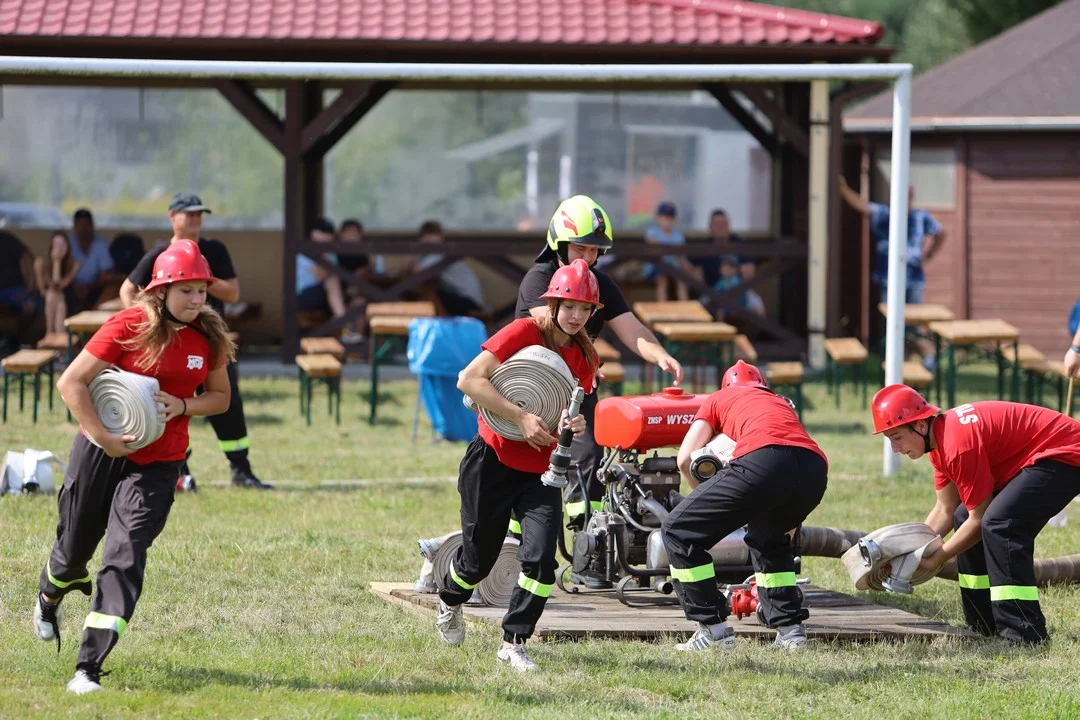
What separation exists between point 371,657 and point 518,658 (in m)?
0.63

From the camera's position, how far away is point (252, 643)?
21.5ft

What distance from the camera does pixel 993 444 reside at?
22.4 ft

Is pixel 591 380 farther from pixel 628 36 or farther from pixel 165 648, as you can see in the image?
pixel 628 36

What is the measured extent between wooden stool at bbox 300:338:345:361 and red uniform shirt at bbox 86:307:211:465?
27.1 ft

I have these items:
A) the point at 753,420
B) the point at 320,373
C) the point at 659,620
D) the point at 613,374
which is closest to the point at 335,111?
the point at 320,373

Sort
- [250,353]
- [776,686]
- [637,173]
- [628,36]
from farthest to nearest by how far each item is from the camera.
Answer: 1. [637,173]
2. [250,353]
3. [628,36]
4. [776,686]

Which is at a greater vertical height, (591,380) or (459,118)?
(459,118)

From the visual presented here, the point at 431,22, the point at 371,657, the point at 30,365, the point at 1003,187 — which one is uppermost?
the point at 431,22

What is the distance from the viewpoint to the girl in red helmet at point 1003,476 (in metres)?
6.66

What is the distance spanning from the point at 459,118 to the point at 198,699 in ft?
99.4

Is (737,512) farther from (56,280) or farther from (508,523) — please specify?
(56,280)

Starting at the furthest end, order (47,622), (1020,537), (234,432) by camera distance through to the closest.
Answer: (234,432) < (1020,537) < (47,622)

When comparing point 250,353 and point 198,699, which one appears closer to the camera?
point 198,699

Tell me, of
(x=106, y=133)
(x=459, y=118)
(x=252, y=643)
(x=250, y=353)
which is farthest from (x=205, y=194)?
(x=252, y=643)
